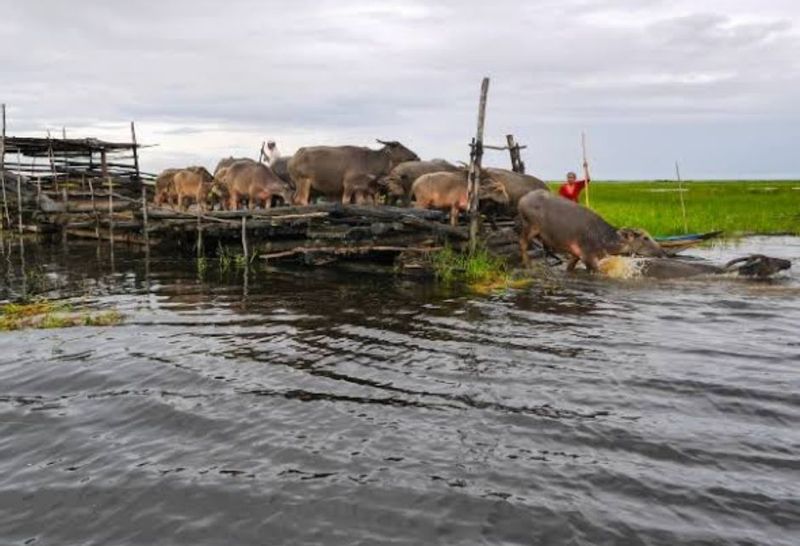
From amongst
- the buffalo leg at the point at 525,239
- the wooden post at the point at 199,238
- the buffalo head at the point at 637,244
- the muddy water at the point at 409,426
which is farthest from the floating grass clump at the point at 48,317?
the buffalo head at the point at 637,244

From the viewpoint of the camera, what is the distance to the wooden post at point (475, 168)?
16031 mm

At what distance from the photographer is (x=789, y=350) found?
961cm

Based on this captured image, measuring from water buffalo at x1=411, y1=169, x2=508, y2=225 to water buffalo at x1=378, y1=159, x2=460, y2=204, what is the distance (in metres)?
1.16

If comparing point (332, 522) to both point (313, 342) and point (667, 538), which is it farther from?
point (313, 342)

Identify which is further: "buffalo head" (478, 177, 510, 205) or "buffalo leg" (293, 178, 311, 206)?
"buffalo leg" (293, 178, 311, 206)

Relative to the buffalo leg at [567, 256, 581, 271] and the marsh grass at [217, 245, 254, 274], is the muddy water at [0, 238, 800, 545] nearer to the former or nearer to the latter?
the buffalo leg at [567, 256, 581, 271]

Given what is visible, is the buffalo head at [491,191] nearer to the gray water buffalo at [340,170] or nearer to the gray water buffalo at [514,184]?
the gray water buffalo at [514,184]

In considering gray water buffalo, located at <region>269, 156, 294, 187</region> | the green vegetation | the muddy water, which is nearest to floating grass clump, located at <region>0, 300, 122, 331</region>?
the muddy water

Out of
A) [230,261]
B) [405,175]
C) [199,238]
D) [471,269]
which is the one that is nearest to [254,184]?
[199,238]

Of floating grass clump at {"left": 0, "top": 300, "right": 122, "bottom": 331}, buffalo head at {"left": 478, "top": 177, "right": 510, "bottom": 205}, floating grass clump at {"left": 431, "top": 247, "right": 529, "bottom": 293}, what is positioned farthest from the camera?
buffalo head at {"left": 478, "top": 177, "right": 510, "bottom": 205}

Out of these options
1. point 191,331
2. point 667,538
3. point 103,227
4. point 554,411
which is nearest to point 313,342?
point 191,331

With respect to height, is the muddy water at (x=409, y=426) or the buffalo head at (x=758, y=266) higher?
the buffalo head at (x=758, y=266)

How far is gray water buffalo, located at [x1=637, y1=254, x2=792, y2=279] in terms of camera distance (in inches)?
604

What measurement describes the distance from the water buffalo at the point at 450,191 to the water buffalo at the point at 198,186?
7949 millimetres
